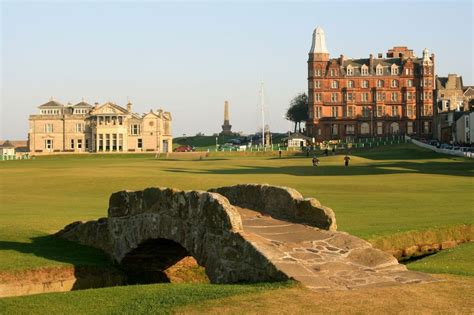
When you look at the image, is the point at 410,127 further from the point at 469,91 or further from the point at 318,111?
the point at 469,91

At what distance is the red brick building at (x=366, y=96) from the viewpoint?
558 feet

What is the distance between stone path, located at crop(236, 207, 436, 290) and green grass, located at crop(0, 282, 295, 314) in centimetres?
94

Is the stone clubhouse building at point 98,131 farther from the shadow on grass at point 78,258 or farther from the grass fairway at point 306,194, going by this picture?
the shadow on grass at point 78,258

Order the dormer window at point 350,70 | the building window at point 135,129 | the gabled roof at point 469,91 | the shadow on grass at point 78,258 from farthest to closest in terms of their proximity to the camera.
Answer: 1. the gabled roof at point 469,91
2. the building window at point 135,129
3. the dormer window at point 350,70
4. the shadow on grass at point 78,258

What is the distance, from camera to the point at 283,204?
849 inches

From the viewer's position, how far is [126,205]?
2384 centimetres

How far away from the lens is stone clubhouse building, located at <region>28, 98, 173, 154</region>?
176500 mm

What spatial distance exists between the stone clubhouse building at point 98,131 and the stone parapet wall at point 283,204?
154 m

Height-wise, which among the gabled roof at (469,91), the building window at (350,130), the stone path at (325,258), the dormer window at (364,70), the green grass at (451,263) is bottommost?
the green grass at (451,263)

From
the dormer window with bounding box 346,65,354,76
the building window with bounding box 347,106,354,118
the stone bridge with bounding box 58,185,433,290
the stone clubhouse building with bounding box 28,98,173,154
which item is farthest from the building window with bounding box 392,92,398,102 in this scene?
the stone bridge with bounding box 58,185,433,290

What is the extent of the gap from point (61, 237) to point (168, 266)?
4.87 metres

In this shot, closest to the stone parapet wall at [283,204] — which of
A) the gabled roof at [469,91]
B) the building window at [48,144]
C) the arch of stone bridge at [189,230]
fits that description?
the arch of stone bridge at [189,230]

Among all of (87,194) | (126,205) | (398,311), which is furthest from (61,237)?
(87,194)

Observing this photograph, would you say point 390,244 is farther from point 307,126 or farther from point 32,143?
point 32,143
